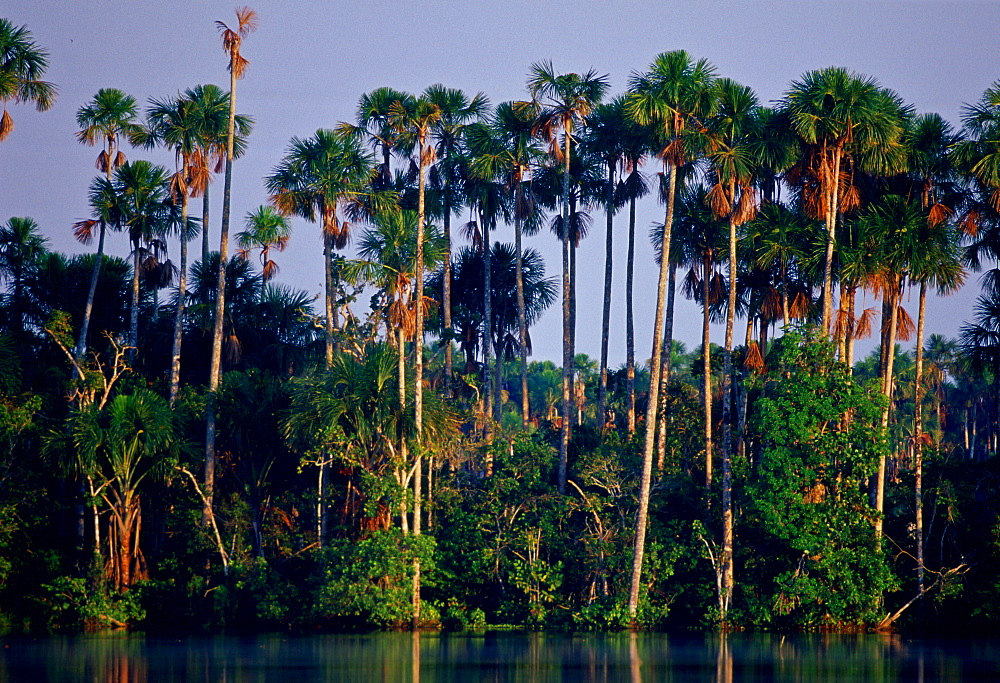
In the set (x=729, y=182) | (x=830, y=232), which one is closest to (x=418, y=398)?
(x=729, y=182)

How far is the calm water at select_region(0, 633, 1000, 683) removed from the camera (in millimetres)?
23609

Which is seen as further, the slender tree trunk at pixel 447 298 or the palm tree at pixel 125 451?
the slender tree trunk at pixel 447 298

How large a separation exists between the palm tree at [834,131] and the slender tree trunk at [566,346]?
836 centimetres

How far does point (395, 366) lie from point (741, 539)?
1269cm

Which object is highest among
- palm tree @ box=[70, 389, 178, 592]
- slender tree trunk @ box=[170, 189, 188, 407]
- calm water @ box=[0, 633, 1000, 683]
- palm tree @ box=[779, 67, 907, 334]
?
palm tree @ box=[779, 67, 907, 334]

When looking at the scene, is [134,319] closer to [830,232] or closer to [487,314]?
[487,314]

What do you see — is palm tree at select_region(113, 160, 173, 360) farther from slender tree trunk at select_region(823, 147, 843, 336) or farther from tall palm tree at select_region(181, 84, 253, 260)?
slender tree trunk at select_region(823, 147, 843, 336)

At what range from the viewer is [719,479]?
39.2 metres

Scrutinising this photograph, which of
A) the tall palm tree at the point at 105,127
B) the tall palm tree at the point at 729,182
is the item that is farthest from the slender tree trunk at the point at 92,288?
the tall palm tree at the point at 729,182

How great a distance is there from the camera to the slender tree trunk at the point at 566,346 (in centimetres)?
4059

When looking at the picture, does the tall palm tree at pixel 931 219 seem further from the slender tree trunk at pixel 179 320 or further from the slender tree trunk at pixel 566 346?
the slender tree trunk at pixel 179 320

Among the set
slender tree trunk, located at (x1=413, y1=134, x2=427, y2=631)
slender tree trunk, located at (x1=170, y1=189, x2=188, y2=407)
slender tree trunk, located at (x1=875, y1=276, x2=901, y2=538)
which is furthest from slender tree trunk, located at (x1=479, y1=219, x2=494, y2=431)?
slender tree trunk, located at (x1=875, y1=276, x2=901, y2=538)

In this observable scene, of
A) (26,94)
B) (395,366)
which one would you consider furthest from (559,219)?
(26,94)

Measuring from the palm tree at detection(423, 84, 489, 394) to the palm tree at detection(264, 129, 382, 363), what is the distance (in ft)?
11.6
